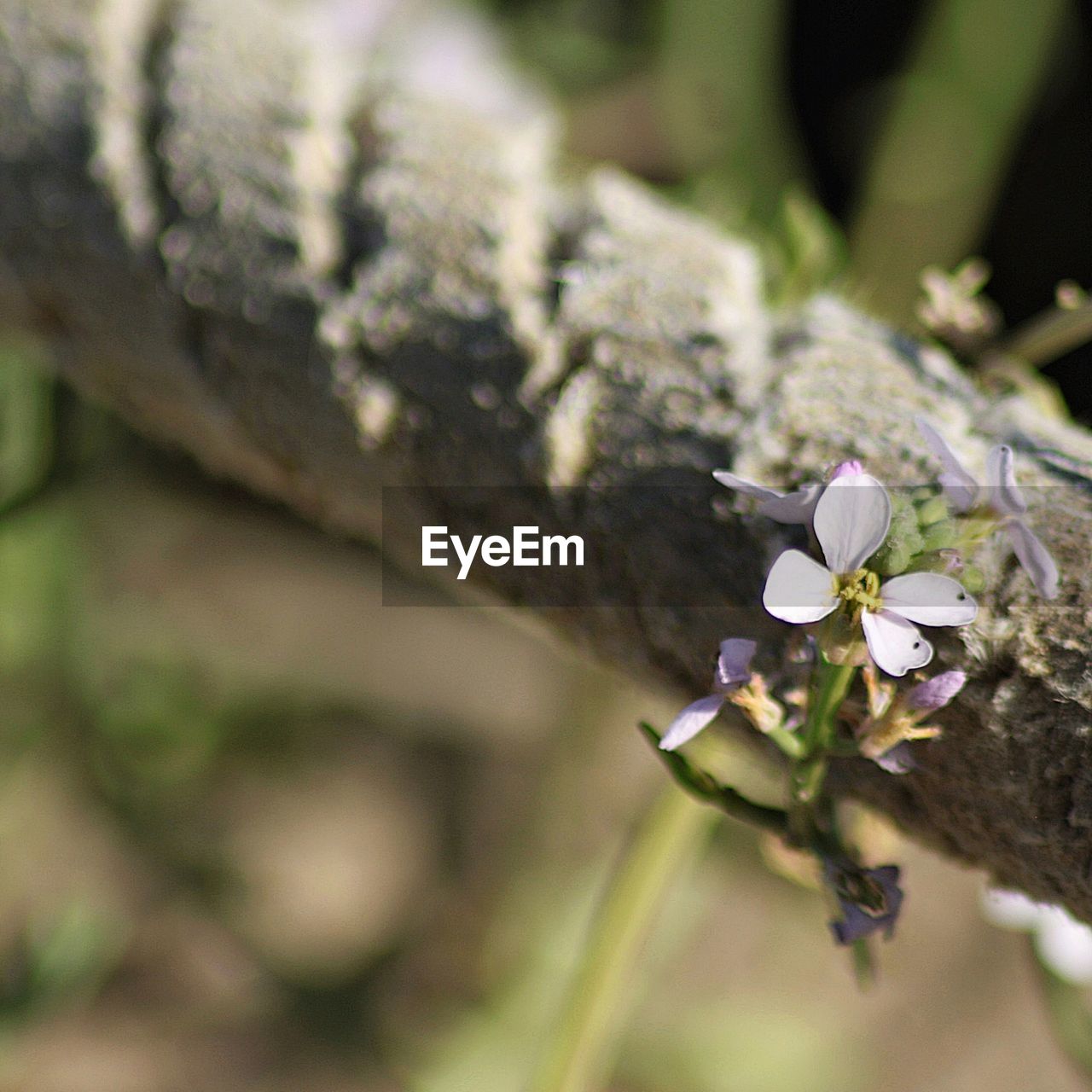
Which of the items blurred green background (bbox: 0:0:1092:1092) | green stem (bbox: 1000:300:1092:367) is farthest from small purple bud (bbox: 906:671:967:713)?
blurred green background (bbox: 0:0:1092:1092)

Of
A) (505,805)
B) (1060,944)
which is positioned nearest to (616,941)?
(1060,944)

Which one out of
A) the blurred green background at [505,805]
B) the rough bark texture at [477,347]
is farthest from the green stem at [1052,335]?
the blurred green background at [505,805]

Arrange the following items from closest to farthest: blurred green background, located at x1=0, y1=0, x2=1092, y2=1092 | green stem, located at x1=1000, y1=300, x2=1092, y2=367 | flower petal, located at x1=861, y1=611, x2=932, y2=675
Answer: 1. flower petal, located at x1=861, y1=611, x2=932, y2=675
2. green stem, located at x1=1000, y1=300, x2=1092, y2=367
3. blurred green background, located at x1=0, y1=0, x2=1092, y2=1092

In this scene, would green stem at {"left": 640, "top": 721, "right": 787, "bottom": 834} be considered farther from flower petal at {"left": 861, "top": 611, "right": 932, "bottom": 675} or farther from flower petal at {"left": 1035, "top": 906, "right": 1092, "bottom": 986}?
flower petal at {"left": 1035, "top": 906, "right": 1092, "bottom": 986}

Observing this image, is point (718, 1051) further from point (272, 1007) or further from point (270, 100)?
point (270, 100)

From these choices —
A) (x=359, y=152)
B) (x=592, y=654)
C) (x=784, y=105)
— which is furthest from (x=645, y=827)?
(x=784, y=105)

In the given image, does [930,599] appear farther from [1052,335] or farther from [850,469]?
[1052,335]

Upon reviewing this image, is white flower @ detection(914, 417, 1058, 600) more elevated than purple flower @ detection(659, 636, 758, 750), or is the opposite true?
white flower @ detection(914, 417, 1058, 600)

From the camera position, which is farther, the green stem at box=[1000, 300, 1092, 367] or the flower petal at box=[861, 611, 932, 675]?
the green stem at box=[1000, 300, 1092, 367]
